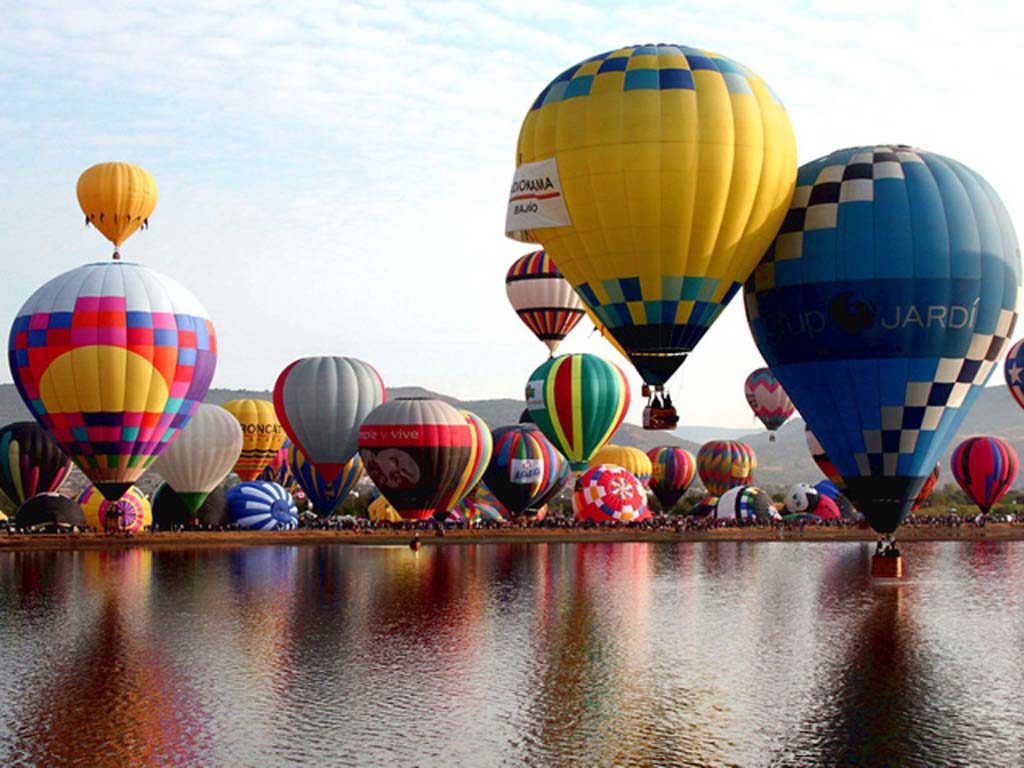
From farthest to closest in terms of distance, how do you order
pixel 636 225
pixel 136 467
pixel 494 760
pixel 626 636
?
pixel 136 467
pixel 636 225
pixel 626 636
pixel 494 760

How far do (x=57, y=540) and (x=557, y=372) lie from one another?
2556 centimetres

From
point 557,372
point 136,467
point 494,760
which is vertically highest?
point 557,372

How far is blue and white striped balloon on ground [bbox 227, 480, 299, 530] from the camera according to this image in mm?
58781

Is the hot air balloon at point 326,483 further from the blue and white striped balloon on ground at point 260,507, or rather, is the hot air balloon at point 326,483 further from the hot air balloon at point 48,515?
the hot air balloon at point 48,515

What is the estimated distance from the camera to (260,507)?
5916cm

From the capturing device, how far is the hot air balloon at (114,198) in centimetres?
5344

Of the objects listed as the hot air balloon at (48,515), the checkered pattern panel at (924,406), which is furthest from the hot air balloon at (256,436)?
the checkered pattern panel at (924,406)

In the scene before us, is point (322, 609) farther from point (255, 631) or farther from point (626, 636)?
point (626, 636)

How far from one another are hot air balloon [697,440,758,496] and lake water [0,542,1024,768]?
42.2 metres

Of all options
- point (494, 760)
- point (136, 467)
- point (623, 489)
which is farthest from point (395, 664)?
point (623, 489)

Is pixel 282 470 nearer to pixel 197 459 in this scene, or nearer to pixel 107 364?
pixel 197 459

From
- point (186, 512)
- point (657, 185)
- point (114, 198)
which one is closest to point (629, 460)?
point (186, 512)

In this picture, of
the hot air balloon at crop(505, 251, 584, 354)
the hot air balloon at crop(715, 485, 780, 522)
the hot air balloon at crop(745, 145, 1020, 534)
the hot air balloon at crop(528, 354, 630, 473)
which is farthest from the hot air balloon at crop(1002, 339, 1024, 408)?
the hot air balloon at crop(745, 145, 1020, 534)

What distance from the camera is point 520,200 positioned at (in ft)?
106
